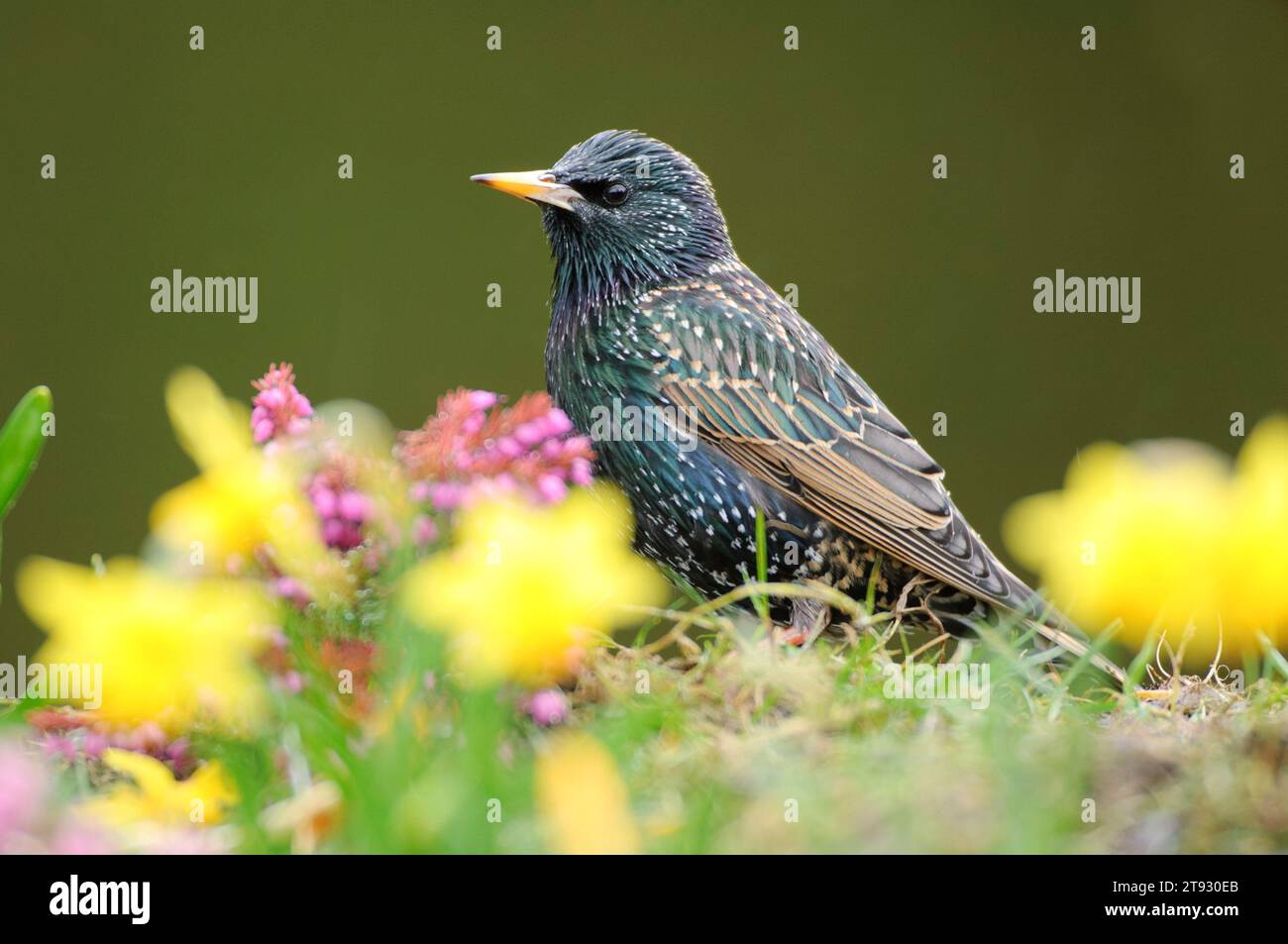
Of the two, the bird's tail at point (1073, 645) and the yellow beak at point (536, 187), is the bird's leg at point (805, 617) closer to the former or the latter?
the bird's tail at point (1073, 645)

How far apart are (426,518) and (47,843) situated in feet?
1.45

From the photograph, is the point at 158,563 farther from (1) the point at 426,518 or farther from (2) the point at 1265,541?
(2) the point at 1265,541

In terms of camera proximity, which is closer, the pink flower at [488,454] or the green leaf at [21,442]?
the pink flower at [488,454]

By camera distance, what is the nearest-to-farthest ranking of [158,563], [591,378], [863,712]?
[158,563]
[863,712]
[591,378]

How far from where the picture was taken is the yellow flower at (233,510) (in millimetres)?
1246

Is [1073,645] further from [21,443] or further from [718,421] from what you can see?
[21,443]

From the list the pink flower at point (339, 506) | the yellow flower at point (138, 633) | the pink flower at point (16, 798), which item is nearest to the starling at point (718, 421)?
the pink flower at point (339, 506)

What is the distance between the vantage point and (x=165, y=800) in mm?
1366

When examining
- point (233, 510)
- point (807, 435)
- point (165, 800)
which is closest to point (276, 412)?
point (233, 510)

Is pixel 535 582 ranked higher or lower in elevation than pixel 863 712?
higher

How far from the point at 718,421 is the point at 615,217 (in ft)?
1.44
